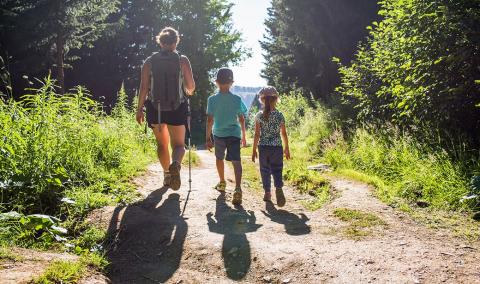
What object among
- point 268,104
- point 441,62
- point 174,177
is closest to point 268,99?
point 268,104

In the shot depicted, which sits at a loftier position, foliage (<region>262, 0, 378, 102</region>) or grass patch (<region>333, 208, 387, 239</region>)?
foliage (<region>262, 0, 378, 102</region>)

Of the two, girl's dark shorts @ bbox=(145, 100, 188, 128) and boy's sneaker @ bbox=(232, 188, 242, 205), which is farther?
girl's dark shorts @ bbox=(145, 100, 188, 128)

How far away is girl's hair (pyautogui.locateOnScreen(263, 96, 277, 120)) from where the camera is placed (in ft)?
18.7

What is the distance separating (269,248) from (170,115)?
2.60m

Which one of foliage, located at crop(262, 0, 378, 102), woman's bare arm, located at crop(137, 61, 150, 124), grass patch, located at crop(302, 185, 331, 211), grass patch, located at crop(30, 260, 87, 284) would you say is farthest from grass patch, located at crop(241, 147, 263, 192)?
foliage, located at crop(262, 0, 378, 102)

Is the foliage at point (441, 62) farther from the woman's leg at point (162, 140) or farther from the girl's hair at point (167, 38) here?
the woman's leg at point (162, 140)

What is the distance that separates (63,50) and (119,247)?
61.6ft

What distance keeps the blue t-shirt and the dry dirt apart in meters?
1.12

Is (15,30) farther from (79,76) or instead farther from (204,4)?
(204,4)

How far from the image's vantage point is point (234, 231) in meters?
4.24

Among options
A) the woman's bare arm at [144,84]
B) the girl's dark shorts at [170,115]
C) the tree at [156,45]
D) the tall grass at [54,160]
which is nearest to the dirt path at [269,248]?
the tall grass at [54,160]

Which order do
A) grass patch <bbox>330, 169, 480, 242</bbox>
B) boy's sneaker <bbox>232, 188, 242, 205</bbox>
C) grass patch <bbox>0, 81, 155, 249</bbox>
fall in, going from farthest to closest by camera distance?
boy's sneaker <bbox>232, 188, 242, 205</bbox>
grass patch <bbox>330, 169, 480, 242</bbox>
grass patch <bbox>0, 81, 155, 249</bbox>

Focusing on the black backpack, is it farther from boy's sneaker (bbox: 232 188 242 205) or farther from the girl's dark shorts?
boy's sneaker (bbox: 232 188 242 205)

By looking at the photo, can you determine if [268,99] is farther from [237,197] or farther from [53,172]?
[53,172]
